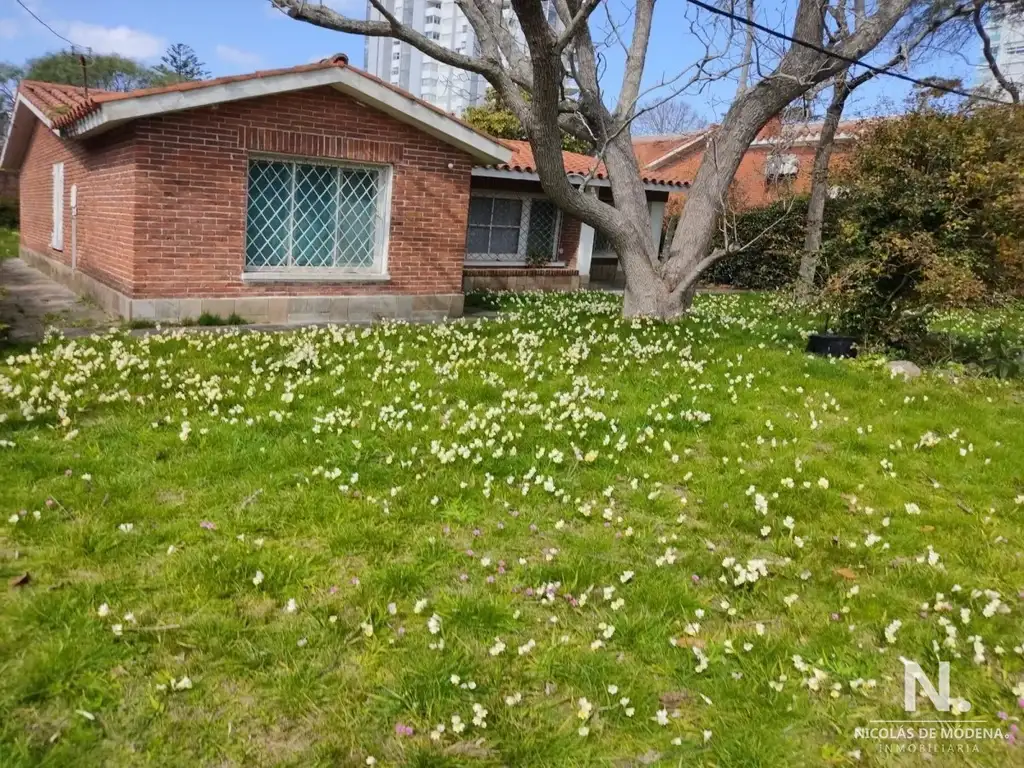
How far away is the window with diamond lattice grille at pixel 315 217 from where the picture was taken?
10859mm

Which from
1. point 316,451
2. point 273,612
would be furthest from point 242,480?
point 273,612

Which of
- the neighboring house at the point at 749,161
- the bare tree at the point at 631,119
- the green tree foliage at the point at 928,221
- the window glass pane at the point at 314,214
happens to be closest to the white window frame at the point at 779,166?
the neighboring house at the point at 749,161

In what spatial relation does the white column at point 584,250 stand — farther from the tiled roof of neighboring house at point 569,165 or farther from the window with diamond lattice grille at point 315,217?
the window with diamond lattice grille at point 315,217

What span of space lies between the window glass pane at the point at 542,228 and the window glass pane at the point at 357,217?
6.50 m

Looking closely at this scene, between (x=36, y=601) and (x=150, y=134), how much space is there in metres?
8.06

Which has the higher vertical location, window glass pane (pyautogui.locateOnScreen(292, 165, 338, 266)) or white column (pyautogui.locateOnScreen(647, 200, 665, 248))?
white column (pyautogui.locateOnScreen(647, 200, 665, 248))

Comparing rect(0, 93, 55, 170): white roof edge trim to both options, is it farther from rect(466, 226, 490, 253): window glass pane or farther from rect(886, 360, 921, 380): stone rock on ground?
rect(886, 360, 921, 380): stone rock on ground

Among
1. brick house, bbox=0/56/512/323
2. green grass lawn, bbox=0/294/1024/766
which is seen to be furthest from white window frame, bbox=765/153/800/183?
green grass lawn, bbox=0/294/1024/766

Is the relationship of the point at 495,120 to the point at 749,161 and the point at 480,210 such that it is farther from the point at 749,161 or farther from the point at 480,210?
the point at 749,161

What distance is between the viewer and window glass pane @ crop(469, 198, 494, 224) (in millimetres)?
16797

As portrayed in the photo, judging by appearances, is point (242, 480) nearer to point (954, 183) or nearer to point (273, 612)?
point (273, 612)

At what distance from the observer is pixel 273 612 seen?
3.40m

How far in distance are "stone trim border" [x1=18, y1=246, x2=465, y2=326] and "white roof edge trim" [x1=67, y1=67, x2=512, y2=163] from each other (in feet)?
7.63

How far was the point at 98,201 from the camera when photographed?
1137 centimetres
